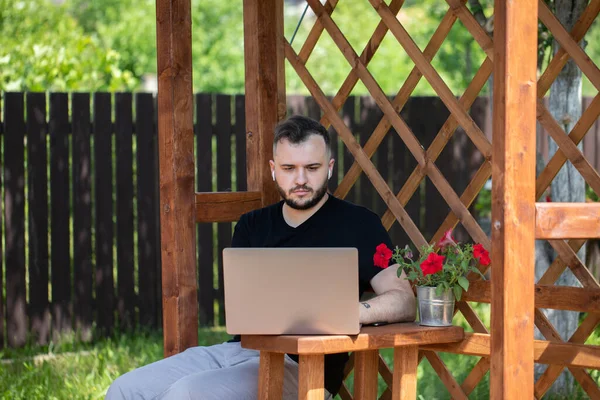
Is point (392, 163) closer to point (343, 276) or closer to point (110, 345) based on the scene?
point (110, 345)

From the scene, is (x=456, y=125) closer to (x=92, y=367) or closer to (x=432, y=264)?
(x=432, y=264)

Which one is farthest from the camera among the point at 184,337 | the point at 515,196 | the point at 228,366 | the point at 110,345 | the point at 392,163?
the point at 392,163

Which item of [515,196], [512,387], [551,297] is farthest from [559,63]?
[512,387]

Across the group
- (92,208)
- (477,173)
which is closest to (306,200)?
(477,173)

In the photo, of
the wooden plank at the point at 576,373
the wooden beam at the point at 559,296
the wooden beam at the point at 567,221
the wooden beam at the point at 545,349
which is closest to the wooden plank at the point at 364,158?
the wooden beam at the point at 559,296

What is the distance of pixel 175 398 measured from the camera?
2.46 metres

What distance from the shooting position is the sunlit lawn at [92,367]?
3912 mm

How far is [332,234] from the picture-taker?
2.72 m

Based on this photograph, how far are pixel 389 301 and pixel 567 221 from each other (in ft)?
2.00

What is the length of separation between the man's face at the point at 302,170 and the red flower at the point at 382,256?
299 mm

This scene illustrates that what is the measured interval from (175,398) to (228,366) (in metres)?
0.24

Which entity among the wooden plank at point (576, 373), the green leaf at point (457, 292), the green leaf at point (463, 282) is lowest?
the wooden plank at point (576, 373)

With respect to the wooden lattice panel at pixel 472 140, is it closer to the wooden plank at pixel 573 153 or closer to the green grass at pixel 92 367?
the wooden plank at pixel 573 153

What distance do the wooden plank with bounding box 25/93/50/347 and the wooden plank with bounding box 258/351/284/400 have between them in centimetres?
297
